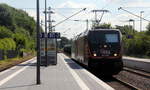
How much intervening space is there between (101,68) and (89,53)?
123cm

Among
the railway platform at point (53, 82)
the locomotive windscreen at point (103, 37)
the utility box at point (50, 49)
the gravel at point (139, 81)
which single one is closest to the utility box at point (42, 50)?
the utility box at point (50, 49)

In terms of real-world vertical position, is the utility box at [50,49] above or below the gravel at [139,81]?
above

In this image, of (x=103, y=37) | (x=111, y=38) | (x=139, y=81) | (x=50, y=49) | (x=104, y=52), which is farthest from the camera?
(x=50, y=49)

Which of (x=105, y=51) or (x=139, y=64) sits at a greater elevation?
(x=105, y=51)

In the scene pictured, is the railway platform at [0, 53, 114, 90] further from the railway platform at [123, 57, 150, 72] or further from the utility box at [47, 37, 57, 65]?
the railway platform at [123, 57, 150, 72]

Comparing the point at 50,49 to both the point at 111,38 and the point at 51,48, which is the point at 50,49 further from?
the point at 111,38

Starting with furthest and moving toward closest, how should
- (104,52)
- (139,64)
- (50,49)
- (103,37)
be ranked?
1. (139,64)
2. (50,49)
3. (103,37)
4. (104,52)

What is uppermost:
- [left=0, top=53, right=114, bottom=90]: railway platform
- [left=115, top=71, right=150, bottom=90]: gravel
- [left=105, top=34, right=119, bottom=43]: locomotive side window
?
[left=105, top=34, right=119, bottom=43]: locomotive side window

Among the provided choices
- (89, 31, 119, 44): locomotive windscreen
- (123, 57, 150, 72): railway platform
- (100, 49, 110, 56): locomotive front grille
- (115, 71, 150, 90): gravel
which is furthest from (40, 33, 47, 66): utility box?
(123, 57, 150, 72): railway platform

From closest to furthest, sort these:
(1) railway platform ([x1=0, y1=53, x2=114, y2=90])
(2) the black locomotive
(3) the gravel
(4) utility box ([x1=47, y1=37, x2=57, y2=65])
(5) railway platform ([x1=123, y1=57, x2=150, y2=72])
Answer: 1. (1) railway platform ([x1=0, y1=53, x2=114, y2=90])
2. (3) the gravel
3. (2) the black locomotive
4. (4) utility box ([x1=47, y1=37, x2=57, y2=65])
5. (5) railway platform ([x1=123, y1=57, x2=150, y2=72])

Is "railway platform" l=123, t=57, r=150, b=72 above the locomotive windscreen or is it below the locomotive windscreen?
below

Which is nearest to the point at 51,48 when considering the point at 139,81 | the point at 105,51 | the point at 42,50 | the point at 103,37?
the point at 42,50

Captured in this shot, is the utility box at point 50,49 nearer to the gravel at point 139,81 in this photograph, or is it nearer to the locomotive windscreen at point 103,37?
the locomotive windscreen at point 103,37

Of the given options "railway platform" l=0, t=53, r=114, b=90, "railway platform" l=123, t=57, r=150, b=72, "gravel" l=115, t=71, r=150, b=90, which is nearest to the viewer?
"railway platform" l=0, t=53, r=114, b=90
